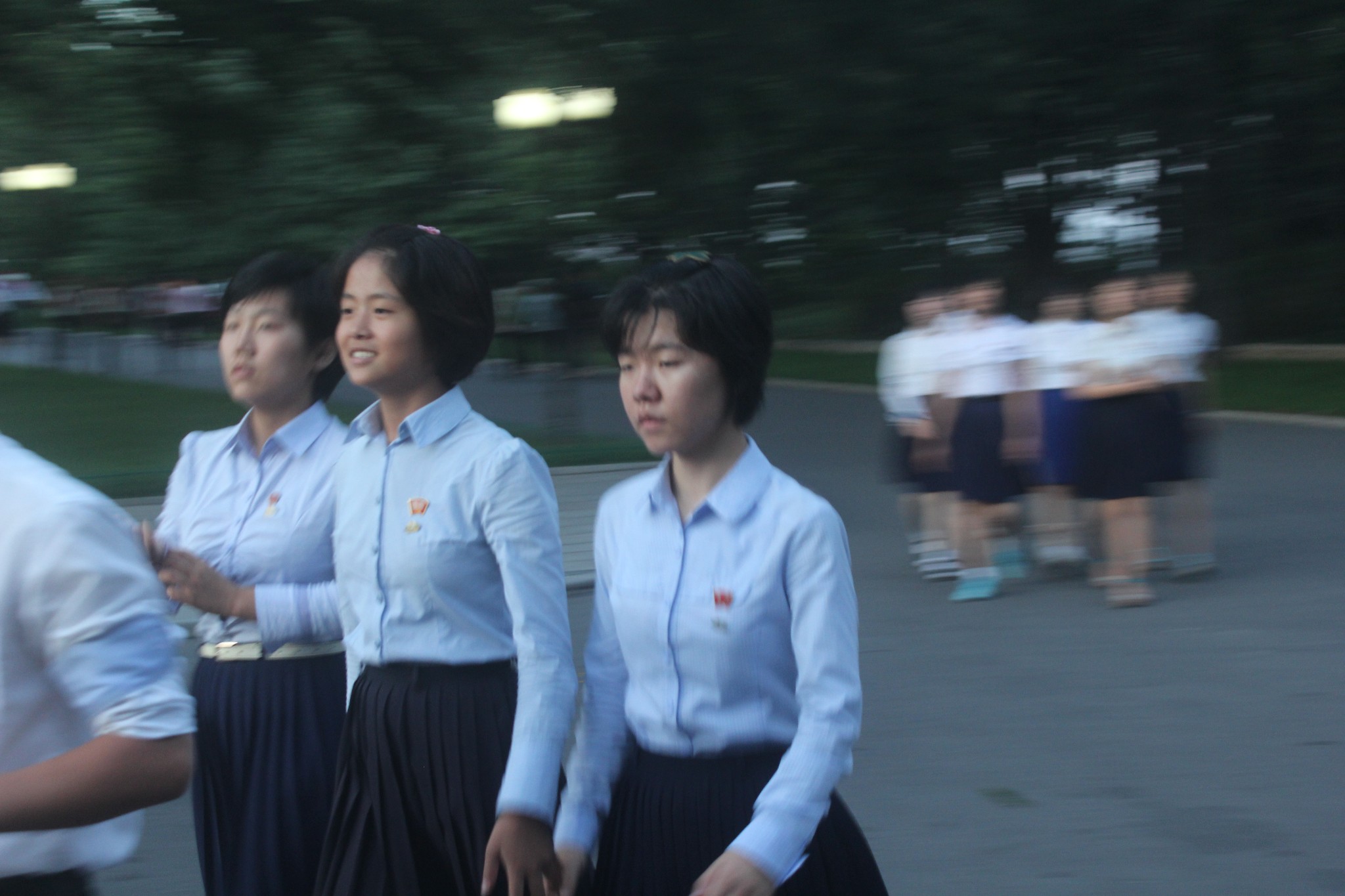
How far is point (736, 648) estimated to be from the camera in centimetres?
216

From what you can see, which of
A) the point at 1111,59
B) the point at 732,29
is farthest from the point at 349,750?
the point at 1111,59

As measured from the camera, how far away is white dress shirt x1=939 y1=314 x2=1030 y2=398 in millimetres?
7988

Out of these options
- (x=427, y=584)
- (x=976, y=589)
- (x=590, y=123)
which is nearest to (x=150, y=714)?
(x=427, y=584)

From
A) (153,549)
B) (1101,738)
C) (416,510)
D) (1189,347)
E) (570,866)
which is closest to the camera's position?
(570,866)

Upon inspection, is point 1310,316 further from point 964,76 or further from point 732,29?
point 732,29

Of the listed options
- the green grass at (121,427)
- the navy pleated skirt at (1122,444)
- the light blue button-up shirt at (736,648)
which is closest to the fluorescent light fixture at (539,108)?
the green grass at (121,427)

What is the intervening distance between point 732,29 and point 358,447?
8.89 meters

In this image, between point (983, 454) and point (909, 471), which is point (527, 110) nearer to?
point (909, 471)

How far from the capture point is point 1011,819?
462 cm

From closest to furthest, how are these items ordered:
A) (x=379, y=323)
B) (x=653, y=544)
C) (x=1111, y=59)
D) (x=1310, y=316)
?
1. (x=653, y=544)
2. (x=379, y=323)
3. (x=1111, y=59)
4. (x=1310, y=316)

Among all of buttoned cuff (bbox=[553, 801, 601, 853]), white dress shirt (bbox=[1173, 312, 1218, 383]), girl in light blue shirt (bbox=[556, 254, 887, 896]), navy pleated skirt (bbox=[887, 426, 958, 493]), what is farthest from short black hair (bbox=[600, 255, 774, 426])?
navy pleated skirt (bbox=[887, 426, 958, 493])

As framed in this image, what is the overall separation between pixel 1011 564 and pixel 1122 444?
126 cm

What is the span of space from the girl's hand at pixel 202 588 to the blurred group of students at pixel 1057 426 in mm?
5801

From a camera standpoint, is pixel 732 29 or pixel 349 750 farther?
pixel 732 29
